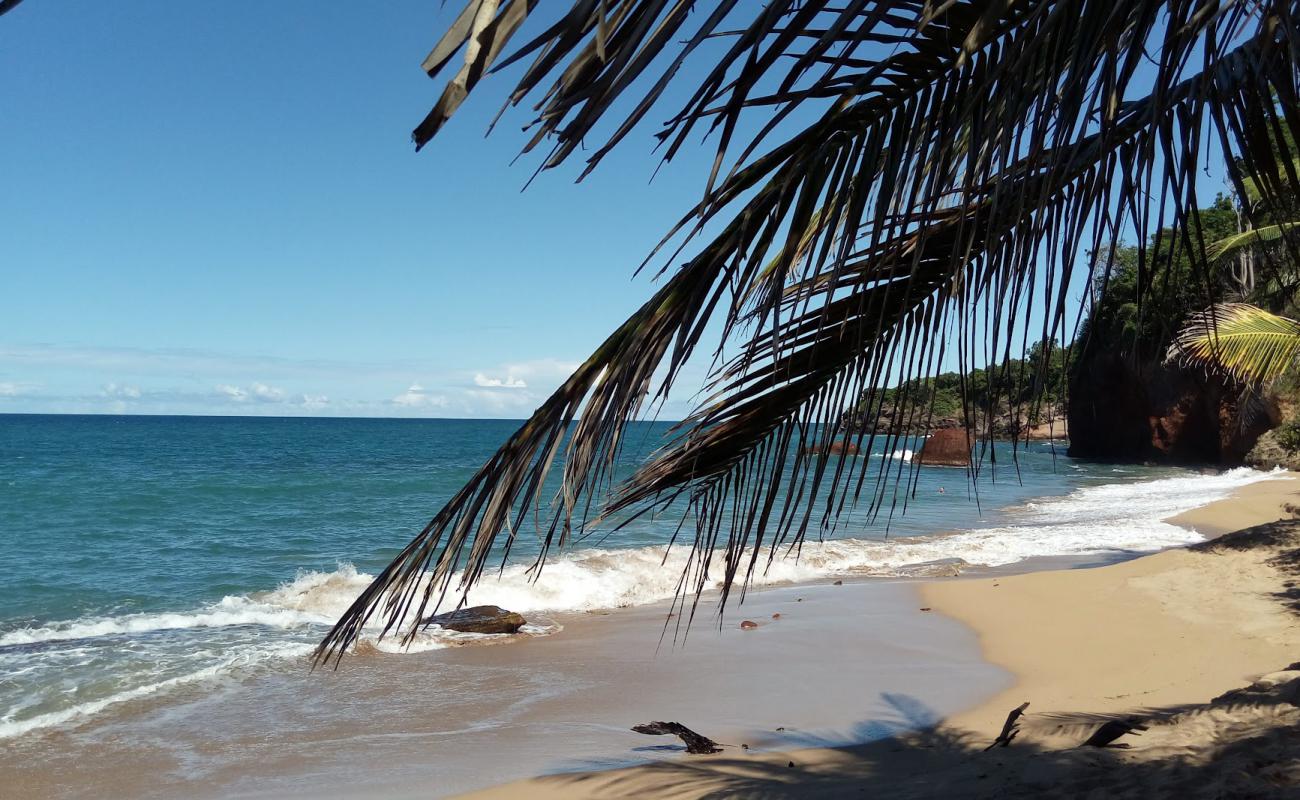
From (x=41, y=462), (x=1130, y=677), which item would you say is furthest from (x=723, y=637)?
(x=41, y=462)

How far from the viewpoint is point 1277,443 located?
29.6 metres

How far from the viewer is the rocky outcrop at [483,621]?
10.1 meters

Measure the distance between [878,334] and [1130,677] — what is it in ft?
19.5

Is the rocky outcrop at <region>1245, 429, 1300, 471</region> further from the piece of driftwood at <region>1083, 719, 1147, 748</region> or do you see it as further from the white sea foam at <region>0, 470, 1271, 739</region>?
the piece of driftwood at <region>1083, 719, 1147, 748</region>

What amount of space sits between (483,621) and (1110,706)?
6508 millimetres

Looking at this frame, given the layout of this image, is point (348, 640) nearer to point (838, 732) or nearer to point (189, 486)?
point (838, 732)

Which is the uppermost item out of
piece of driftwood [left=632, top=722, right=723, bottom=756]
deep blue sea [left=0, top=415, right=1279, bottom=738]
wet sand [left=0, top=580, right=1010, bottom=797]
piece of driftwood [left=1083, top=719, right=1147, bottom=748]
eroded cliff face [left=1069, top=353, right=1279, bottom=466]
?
eroded cliff face [left=1069, top=353, right=1279, bottom=466]

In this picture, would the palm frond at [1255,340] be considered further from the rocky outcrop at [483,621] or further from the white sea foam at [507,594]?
the rocky outcrop at [483,621]

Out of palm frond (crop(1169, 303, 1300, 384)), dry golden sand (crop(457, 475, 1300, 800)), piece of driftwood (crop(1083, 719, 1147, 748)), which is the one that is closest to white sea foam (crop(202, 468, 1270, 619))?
dry golden sand (crop(457, 475, 1300, 800))

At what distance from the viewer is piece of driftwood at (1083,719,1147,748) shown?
4.37 meters

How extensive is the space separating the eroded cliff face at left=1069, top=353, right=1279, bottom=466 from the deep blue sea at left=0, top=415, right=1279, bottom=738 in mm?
2613

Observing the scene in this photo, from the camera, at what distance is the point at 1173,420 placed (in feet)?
128

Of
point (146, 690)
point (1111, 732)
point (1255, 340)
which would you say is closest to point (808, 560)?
point (1255, 340)

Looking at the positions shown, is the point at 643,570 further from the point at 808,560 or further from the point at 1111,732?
the point at 1111,732
